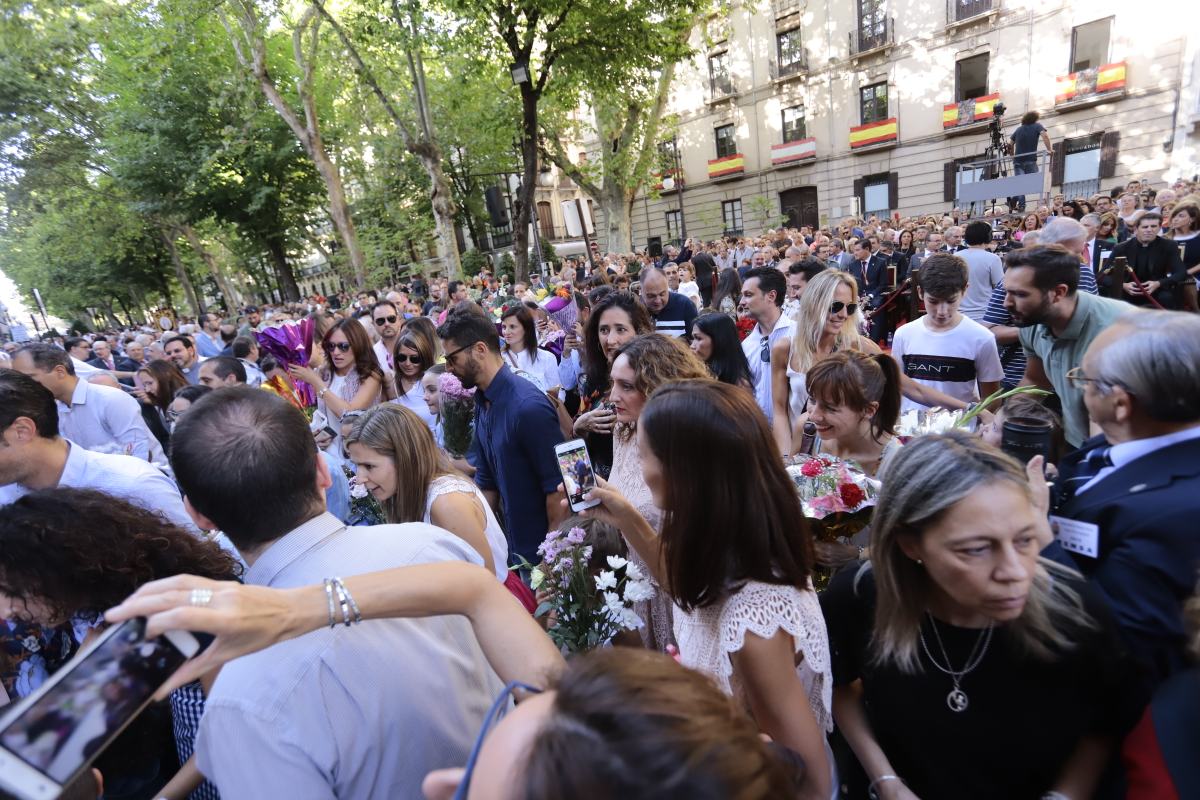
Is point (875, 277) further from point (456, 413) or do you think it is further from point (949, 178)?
point (949, 178)

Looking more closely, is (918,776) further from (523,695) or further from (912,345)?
(912,345)

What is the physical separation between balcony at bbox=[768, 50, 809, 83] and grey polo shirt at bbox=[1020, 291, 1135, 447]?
27.7 m

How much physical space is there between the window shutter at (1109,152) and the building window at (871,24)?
896 centimetres

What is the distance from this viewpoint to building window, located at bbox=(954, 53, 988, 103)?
2233 centimetres

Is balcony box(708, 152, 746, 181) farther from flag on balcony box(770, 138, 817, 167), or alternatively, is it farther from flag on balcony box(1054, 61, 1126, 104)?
flag on balcony box(1054, 61, 1126, 104)

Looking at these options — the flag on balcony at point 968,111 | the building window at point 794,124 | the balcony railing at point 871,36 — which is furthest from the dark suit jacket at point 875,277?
the building window at point 794,124

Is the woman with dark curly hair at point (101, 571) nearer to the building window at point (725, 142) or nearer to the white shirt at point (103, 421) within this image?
the white shirt at point (103, 421)

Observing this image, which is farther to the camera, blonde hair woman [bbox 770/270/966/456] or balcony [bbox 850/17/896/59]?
balcony [bbox 850/17/896/59]

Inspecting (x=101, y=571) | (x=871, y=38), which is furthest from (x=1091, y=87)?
(x=101, y=571)

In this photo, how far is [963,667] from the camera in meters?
1.49

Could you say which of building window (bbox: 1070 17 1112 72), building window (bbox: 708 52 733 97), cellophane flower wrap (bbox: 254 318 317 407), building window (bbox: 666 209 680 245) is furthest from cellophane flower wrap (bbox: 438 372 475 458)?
building window (bbox: 666 209 680 245)

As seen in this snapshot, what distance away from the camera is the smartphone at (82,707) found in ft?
2.58

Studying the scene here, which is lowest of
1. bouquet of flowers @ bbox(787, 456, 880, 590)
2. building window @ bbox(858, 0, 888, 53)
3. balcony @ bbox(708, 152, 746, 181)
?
bouquet of flowers @ bbox(787, 456, 880, 590)

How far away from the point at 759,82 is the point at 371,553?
31247 mm
